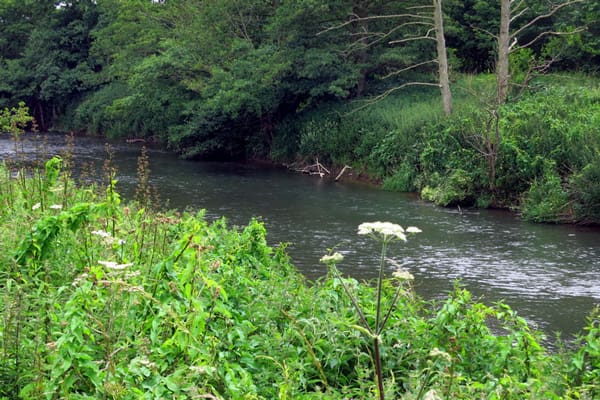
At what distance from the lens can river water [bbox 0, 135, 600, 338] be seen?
33.5ft

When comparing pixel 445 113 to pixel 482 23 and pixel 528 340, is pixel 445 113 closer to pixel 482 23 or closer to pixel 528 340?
pixel 482 23

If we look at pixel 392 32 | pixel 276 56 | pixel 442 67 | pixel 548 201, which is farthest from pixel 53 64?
pixel 548 201

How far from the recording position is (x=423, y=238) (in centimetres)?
1401

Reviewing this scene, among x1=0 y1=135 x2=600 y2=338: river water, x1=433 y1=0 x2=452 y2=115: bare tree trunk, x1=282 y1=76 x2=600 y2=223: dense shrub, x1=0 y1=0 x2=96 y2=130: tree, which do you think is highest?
x1=0 y1=0 x2=96 y2=130: tree

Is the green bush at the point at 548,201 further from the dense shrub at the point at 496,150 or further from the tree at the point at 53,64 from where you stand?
the tree at the point at 53,64

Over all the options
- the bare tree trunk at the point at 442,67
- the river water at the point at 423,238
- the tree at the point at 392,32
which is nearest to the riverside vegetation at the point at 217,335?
the river water at the point at 423,238

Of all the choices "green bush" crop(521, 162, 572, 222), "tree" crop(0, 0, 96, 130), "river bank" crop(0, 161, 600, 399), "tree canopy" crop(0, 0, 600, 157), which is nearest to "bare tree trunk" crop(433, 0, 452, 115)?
"tree canopy" crop(0, 0, 600, 157)

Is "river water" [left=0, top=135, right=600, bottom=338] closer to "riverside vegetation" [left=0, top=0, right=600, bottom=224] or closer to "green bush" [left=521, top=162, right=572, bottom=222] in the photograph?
"green bush" [left=521, top=162, right=572, bottom=222]

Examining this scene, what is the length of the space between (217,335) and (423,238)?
9.48 meters

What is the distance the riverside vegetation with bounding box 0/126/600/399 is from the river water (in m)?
2.72

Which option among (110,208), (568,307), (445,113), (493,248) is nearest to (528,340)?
(110,208)

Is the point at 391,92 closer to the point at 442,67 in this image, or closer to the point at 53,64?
the point at 442,67

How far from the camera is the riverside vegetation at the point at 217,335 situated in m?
3.99

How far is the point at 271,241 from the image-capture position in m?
13.3
